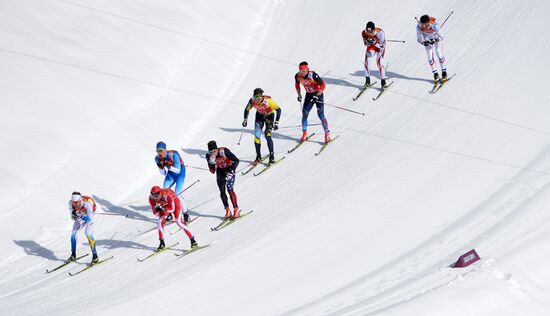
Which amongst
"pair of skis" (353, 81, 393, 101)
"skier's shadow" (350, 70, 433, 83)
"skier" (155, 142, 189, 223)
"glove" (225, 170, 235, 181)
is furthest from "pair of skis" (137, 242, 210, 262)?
"skier's shadow" (350, 70, 433, 83)

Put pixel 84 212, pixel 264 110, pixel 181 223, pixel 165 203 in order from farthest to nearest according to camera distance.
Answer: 1. pixel 264 110
2. pixel 84 212
3. pixel 165 203
4. pixel 181 223

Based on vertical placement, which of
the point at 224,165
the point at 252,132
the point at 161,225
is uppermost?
the point at 252,132

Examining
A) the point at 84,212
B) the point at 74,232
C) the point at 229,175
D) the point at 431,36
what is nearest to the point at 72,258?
the point at 74,232

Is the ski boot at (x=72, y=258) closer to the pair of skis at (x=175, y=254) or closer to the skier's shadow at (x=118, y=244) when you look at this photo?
the skier's shadow at (x=118, y=244)

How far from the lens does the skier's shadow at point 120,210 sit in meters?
16.9

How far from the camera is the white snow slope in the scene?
11.1 m

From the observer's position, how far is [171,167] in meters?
15.5

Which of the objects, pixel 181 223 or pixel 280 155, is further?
pixel 280 155

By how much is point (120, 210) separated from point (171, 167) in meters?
2.52

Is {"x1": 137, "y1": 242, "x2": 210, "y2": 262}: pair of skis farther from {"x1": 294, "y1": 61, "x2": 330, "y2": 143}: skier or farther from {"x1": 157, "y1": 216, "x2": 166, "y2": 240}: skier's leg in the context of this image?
{"x1": 294, "y1": 61, "x2": 330, "y2": 143}: skier

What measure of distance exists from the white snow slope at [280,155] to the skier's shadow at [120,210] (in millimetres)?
46

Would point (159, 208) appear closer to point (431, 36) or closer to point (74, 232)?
point (74, 232)

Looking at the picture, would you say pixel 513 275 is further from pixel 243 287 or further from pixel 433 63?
pixel 433 63

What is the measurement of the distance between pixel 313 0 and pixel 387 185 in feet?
43.9
